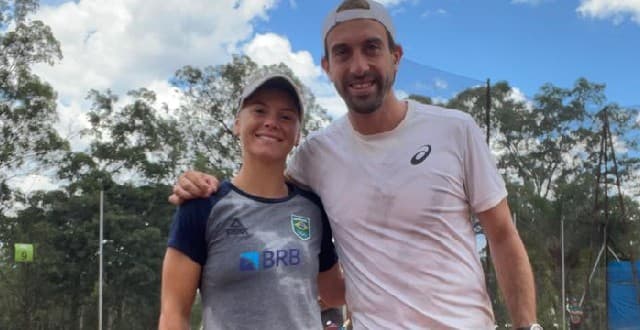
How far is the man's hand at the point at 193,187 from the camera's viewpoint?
178 centimetres

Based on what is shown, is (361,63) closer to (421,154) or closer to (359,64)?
(359,64)

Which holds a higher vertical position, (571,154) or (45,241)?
(571,154)

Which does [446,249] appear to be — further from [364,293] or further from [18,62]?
[18,62]

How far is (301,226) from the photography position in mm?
1868

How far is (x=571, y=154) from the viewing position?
2134 cm

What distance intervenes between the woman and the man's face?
163mm

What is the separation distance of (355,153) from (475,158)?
0.35 metres

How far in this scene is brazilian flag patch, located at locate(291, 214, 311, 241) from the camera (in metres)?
1.83

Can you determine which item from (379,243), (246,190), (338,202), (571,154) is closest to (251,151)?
(246,190)

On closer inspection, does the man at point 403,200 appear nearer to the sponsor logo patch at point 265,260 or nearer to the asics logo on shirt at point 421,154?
the asics logo on shirt at point 421,154

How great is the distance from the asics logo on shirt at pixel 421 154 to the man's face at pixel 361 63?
177mm

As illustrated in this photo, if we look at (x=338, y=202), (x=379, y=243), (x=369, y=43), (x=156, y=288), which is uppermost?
(x=369, y=43)

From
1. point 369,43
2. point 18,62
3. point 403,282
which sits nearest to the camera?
point 403,282

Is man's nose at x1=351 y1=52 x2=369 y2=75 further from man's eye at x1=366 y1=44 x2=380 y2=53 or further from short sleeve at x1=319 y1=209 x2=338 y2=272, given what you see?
short sleeve at x1=319 y1=209 x2=338 y2=272
